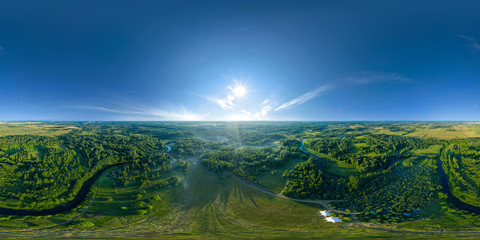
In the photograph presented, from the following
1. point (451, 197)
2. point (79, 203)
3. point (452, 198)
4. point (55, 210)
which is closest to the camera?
point (55, 210)

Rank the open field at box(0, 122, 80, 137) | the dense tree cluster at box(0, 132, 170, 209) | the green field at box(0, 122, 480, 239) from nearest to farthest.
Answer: the green field at box(0, 122, 480, 239), the dense tree cluster at box(0, 132, 170, 209), the open field at box(0, 122, 80, 137)

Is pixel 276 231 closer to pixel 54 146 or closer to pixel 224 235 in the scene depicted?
pixel 224 235

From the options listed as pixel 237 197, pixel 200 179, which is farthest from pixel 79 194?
pixel 237 197

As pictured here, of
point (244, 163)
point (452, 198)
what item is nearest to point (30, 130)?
→ point (244, 163)

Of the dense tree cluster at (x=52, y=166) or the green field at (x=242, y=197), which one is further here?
the dense tree cluster at (x=52, y=166)

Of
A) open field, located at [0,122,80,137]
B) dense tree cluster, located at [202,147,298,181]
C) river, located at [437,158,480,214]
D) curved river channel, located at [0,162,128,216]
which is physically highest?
open field, located at [0,122,80,137]

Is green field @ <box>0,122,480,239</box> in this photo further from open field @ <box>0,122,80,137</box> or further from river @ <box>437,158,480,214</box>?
open field @ <box>0,122,80,137</box>

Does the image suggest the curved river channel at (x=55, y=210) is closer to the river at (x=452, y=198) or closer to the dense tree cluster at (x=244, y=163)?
the dense tree cluster at (x=244, y=163)

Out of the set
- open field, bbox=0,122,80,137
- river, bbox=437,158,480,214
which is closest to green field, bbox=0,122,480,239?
river, bbox=437,158,480,214

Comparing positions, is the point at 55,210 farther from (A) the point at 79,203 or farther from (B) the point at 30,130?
(B) the point at 30,130

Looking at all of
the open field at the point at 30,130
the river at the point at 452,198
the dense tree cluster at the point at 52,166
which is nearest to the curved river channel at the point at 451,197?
the river at the point at 452,198

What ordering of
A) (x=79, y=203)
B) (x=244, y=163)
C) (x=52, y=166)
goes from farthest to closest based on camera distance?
(x=244, y=163)
(x=52, y=166)
(x=79, y=203)
